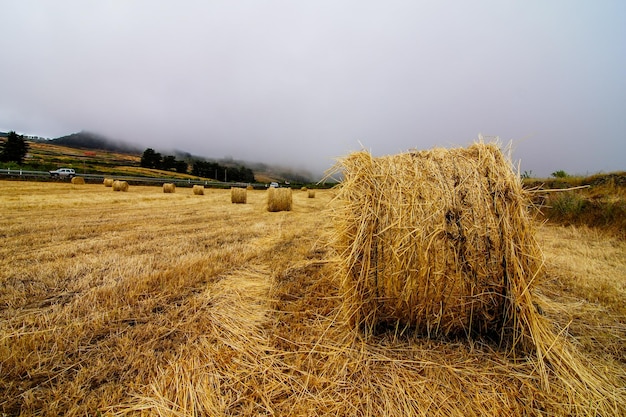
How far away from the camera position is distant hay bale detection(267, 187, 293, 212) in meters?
13.1

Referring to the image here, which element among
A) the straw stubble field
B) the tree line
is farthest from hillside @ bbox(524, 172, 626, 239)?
the tree line

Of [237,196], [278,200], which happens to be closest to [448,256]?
[278,200]

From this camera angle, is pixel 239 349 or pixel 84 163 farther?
pixel 84 163

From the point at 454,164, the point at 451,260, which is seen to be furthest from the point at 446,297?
the point at 454,164

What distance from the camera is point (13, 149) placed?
158 ft

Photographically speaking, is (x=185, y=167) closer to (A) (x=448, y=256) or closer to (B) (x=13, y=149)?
(B) (x=13, y=149)

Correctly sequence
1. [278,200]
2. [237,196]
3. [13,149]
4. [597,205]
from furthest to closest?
[13,149]
[237,196]
[278,200]
[597,205]

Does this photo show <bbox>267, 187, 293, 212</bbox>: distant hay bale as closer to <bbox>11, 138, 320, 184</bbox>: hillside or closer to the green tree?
<bbox>11, 138, 320, 184</bbox>: hillside

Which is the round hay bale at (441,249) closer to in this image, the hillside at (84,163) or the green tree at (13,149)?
the hillside at (84,163)

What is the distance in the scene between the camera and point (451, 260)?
97.9 inches

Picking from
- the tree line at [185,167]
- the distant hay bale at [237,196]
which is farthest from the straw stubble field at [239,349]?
the tree line at [185,167]

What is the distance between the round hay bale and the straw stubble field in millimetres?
262

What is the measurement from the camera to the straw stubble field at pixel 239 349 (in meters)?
1.89

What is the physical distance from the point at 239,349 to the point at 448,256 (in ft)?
6.69
